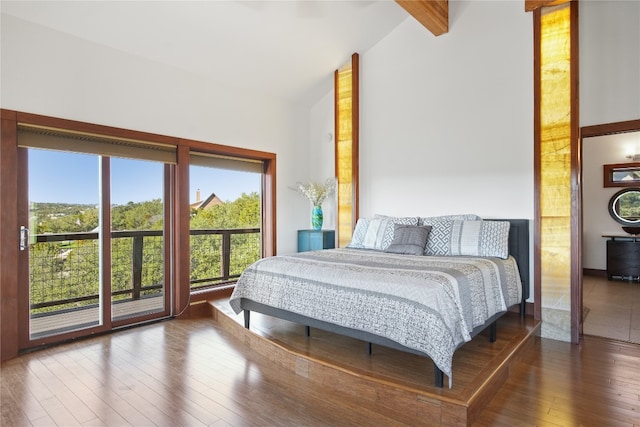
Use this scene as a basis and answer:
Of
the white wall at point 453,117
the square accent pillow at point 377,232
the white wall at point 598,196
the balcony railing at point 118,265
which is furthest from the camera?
the white wall at point 598,196

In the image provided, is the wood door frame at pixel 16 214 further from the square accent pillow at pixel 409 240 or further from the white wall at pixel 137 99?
the square accent pillow at pixel 409 240

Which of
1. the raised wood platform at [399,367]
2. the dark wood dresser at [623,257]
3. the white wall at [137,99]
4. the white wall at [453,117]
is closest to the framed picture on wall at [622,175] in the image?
the dark wood dresser at [623,257]

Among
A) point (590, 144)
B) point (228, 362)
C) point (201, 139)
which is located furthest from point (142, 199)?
point (590, 144)

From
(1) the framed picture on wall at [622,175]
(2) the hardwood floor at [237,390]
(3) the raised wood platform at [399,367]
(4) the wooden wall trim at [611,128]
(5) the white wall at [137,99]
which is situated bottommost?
(2) the hardwood floor at [237,390]

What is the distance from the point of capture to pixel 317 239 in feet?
17.0

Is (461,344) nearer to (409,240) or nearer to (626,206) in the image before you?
(409,240)

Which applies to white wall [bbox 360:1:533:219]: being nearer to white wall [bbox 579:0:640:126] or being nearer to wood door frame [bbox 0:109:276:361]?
white wall [bbox 579:0:640:126]

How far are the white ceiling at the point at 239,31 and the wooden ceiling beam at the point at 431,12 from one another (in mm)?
528

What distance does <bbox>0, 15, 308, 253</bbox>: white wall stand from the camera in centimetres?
309

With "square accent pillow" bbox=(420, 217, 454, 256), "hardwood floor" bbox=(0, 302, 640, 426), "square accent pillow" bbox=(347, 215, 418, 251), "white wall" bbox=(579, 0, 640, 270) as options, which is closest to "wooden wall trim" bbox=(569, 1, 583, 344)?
"hardwood floor" bbox=(0, 302, 640, 426)

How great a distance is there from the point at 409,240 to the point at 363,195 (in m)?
1.42

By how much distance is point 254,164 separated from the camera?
512cm

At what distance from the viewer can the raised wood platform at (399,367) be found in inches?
82.0

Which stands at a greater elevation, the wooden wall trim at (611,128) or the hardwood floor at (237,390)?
the wooden wall trim at (611,128)
